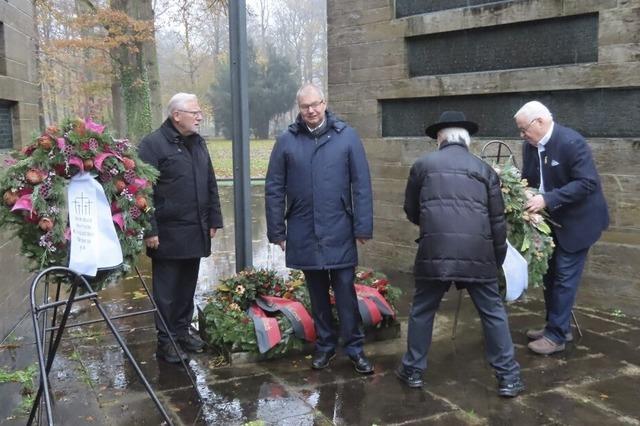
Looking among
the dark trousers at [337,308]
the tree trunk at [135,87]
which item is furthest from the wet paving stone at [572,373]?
the tree trunk at [135,87]

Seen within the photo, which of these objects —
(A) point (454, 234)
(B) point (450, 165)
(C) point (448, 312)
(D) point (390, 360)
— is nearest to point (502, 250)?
(A) point (454, 234)

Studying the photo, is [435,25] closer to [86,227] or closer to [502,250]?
[502,250]

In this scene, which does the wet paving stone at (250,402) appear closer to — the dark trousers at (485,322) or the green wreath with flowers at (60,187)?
the dark trousers at (485,322)

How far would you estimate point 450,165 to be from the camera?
4.07 meters

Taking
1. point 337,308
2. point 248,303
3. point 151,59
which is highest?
point 151,59

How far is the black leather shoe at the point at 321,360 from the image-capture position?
4.71 metres

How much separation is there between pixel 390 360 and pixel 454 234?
4.34ft

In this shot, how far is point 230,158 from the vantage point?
2909 cm

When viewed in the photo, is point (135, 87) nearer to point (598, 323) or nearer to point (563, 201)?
point (598, 323)

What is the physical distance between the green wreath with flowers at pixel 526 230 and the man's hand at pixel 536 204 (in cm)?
3

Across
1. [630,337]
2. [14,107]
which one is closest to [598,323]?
[630,337]

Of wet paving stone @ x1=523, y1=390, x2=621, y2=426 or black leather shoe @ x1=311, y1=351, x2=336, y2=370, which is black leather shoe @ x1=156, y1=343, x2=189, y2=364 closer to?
black leather shoe @ x1=311, y1=351, x2=336, y2=370

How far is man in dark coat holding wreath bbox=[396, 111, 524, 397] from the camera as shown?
4.04 meters

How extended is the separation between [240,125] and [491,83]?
8.73 ft
